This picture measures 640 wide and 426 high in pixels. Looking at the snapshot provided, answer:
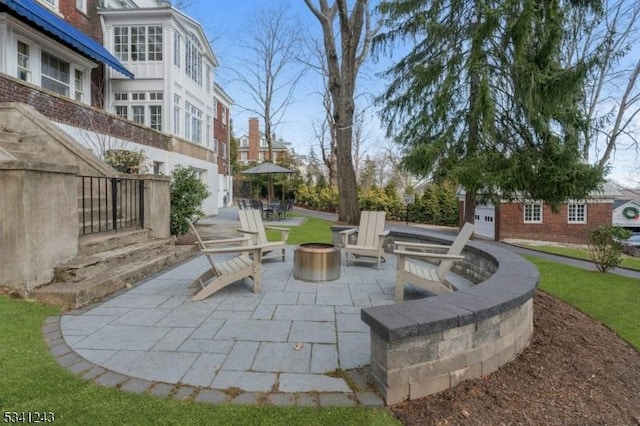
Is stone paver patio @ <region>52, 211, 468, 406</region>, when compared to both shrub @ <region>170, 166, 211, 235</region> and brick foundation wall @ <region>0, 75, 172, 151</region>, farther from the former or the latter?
brick foundation wall @ <region>0, 75, 172, 151</region>

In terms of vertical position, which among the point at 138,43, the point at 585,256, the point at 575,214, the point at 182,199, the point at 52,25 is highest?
the point at 138,43

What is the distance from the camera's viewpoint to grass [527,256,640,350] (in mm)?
4347

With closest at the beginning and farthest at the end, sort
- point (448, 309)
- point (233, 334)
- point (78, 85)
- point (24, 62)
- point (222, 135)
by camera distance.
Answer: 1. point (448, 309)
2. point (233, 334)
3. point (24, 62)
4. point (78, 85)
5. point (222, 135)

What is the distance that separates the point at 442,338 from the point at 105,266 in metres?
4.65

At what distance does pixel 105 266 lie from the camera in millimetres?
5105

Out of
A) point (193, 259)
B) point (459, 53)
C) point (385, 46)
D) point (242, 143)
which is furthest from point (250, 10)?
point (242, 143)

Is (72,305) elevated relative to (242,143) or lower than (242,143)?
lower

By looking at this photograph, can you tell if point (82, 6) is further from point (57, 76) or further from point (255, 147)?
point (255, 147)

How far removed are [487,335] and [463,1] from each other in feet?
32.1

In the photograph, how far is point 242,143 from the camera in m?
68.2

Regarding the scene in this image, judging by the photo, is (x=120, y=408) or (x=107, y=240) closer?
(x=120, y=408)

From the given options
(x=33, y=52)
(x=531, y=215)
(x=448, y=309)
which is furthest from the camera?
(x=531, y=215)

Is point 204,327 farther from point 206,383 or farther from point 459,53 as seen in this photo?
point 459,53

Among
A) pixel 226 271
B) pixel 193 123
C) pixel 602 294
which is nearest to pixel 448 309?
pixel 226 271
